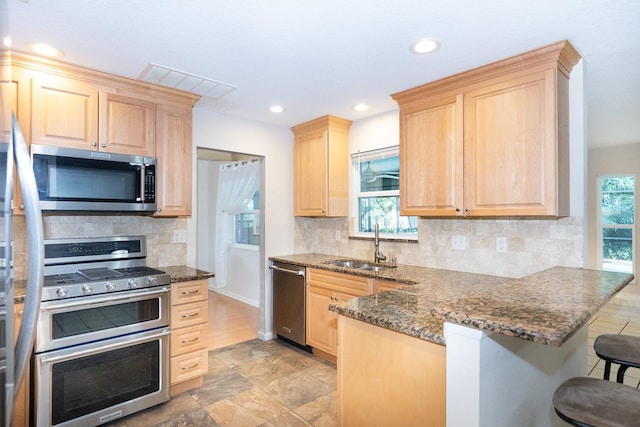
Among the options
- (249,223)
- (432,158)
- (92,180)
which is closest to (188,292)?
(92,180)

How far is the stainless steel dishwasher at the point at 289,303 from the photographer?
3.38m

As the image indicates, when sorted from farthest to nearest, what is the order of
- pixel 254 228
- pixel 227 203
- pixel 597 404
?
pixel 227 203, pixel 254 228, pixel 597 404

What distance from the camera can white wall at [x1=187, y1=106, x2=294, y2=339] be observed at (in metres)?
3.42

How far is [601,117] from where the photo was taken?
13.0 feet

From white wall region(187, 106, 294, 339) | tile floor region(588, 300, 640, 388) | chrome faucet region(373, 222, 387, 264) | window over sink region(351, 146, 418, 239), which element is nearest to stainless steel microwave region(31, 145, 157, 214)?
white wall region(187, 106, 294, 339)

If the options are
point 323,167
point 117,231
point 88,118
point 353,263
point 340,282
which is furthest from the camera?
point 323,167

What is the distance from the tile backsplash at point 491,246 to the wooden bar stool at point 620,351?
512 millimetres

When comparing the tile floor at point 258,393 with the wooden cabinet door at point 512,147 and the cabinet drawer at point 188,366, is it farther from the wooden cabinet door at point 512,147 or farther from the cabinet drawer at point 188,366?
the wooden cabinet door at point 512,147

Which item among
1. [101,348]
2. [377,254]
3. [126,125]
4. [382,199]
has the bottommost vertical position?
[101,348]

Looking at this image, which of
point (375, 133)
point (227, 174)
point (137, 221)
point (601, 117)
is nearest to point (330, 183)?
point (375, 133)

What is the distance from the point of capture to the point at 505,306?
47.4 inches

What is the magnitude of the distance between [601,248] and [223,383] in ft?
19.6

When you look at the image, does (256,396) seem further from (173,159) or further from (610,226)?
(610,226)

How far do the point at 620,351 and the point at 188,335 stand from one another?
8.72ft
